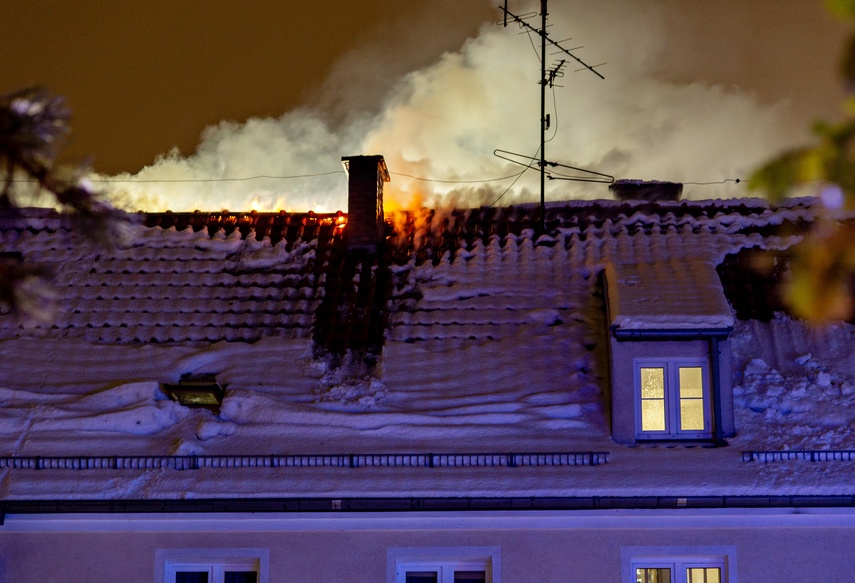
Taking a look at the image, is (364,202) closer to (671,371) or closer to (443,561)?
(671,371)

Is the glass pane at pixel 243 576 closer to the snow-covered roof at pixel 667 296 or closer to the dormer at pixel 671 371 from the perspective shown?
the dormer at pixel 671 371

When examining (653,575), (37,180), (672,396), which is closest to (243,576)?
(653,575)

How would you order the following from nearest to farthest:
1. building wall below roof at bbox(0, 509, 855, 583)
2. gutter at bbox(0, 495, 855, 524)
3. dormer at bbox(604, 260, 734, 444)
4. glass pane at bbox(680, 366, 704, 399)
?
gutter at bbox(0, 495, 855, 524) → building wall below roof at bbox(0, 509, 855, 583) → dormer at bbox(604, 260, 734, 444) → glass pane at bbox(680, 366, 704, 399)

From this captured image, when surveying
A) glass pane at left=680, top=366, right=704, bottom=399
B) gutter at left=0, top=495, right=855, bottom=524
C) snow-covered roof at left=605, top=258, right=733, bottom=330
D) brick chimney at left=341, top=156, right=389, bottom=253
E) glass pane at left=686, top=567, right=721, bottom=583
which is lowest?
glass pane at left=686, top=567, right=721, bottom=583

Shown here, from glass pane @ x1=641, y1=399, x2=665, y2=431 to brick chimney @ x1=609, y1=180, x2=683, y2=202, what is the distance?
5506 mm

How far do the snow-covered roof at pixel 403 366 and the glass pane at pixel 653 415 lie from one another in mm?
296

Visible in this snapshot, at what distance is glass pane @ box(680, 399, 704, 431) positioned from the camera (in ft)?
35.2

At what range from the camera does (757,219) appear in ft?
44.9

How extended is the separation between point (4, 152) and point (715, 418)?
315 inches

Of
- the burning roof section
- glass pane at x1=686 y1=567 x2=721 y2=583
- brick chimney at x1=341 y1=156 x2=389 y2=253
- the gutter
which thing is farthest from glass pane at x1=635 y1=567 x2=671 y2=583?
brick chimney at x1=341 y1=156 x2=389 y2=253

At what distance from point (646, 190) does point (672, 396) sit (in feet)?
18.8

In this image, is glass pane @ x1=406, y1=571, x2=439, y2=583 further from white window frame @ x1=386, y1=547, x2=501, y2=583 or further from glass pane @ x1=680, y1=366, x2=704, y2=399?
glass pane @ x1=680, y1=366, x2=704, y2=399

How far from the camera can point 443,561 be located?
33.0 ft

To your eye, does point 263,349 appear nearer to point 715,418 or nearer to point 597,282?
point 597,282
